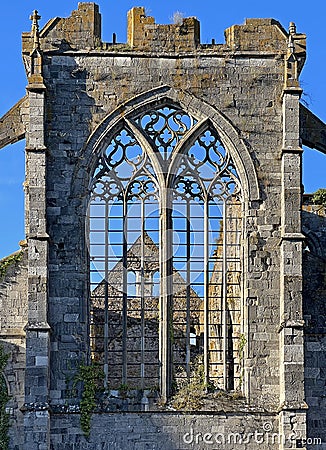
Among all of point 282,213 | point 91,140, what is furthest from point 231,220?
point 91,140

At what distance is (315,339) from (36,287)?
4838 millimetres

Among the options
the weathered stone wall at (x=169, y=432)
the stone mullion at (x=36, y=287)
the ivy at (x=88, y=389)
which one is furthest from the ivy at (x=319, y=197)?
the ivy at (x=88, y=389)

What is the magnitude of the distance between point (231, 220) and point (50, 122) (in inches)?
139

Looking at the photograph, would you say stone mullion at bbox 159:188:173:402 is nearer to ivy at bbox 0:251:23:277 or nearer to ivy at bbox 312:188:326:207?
ivy at bbox 0:251:23:277

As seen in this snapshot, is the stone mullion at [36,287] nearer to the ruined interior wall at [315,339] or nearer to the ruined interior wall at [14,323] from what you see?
the ruined interior wall at [14,323]

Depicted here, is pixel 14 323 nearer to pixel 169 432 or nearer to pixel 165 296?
pixel 165 296

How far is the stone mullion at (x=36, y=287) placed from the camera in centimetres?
2459

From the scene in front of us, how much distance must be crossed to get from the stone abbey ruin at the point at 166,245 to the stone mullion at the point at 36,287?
2 centimetres

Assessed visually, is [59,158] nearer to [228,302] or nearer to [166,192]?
[166,192]

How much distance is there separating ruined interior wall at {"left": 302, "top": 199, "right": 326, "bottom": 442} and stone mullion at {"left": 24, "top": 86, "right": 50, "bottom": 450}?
4.46 meters

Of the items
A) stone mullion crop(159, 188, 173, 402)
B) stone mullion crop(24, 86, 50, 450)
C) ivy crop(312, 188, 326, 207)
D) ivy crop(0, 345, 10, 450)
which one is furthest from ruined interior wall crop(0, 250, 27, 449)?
ivy crop(312, 188, 326, 207)

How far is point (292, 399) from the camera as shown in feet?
81.4

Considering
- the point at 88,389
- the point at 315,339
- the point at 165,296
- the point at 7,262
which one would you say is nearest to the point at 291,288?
the point at 315,339

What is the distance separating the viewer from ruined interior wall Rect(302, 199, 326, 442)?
25609 millimetres
